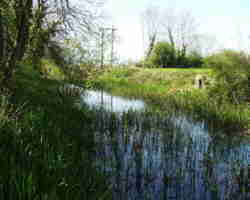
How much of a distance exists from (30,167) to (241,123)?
751 centimetres

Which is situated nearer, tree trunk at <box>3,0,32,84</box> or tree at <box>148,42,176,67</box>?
tree trunk at <box>3,0,32,84</box>

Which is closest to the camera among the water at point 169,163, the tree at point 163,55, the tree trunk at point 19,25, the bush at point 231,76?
the water at point 169,163

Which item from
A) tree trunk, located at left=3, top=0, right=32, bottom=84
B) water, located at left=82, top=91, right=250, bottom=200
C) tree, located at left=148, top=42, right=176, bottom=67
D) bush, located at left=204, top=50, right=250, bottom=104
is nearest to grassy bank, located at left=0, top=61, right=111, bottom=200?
water, located at left=82, top=91, right=250, bottom=200

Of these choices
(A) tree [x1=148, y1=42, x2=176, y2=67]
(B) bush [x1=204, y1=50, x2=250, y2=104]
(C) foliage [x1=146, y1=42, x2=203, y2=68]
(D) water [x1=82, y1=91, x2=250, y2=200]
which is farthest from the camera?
(C) foliage [x1=146, y1=42, x2=203, y2=68]

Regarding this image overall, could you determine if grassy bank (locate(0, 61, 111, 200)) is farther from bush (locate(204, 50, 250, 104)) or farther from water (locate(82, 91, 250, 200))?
bush (locate(204, 50, 250, 104))

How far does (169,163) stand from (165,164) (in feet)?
0.35

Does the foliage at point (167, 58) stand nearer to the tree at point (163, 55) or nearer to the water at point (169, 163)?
the tree at point (163, 55)

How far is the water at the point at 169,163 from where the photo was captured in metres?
3.83

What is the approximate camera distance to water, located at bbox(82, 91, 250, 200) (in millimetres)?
3834

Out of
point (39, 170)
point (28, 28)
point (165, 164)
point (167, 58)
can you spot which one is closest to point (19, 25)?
point (28, 28)

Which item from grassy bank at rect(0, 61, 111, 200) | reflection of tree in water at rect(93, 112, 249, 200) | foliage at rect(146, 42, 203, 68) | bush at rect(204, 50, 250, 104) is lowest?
reflection of tree in water at rect(93, 112, 249, 200)

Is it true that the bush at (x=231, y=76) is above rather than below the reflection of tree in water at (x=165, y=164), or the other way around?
above

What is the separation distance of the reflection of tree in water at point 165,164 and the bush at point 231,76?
535 cm

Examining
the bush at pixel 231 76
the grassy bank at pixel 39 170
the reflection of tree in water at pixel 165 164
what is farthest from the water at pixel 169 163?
the bush at pixel 231 76
